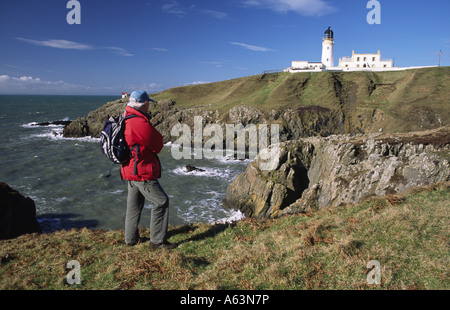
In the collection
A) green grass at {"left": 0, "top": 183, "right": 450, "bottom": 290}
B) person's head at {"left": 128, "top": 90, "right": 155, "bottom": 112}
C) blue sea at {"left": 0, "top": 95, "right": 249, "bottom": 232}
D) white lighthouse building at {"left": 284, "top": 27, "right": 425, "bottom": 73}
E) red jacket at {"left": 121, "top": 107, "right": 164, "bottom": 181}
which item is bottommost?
blue sea at {"left": 0, "top": 95, "right": 249, "bottom": 232}

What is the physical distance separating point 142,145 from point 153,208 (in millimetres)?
1897

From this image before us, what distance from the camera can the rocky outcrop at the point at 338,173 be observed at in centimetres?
1407

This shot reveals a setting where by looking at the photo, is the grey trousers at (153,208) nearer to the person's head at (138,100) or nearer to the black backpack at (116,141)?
the black backpack at (116,141)

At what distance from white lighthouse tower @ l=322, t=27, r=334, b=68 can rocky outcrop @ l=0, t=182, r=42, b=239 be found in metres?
99.7

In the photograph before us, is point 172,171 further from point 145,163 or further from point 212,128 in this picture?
point 145,163

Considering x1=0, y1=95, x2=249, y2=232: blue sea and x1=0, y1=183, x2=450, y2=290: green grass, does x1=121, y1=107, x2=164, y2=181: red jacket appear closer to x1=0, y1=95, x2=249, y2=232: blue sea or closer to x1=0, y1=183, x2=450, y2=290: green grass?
x1=0, y1=183, x2=450, y2=290: green grass

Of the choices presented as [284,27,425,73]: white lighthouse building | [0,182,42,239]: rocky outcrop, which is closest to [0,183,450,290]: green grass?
[0,182,42,239]: rocky outcrop

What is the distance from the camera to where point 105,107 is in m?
74.6

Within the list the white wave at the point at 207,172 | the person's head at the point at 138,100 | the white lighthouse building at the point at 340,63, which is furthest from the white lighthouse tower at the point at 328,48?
the person's head at the point at 138,100

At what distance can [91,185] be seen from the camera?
29.7 m

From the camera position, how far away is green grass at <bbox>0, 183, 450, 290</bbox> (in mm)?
5855

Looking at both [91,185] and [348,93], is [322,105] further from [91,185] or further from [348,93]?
[91,185]

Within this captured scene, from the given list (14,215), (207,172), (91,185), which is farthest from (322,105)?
(14,215)

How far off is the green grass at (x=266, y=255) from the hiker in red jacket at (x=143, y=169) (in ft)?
2.47
